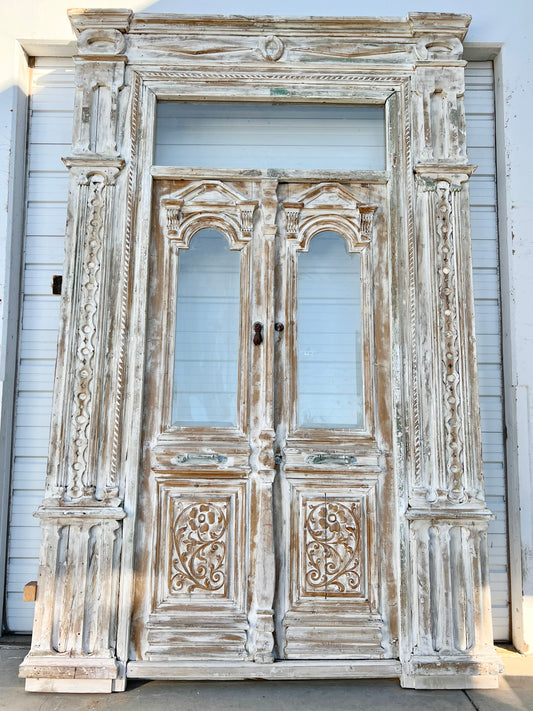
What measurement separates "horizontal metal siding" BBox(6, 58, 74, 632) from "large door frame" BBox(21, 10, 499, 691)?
1.61 ft

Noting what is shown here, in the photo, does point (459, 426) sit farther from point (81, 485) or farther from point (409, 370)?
point (81, 485)

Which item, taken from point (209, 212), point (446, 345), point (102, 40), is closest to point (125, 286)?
point (209, 212)

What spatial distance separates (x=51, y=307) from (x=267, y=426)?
1609mm

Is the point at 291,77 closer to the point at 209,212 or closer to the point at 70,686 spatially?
the point at 209,212

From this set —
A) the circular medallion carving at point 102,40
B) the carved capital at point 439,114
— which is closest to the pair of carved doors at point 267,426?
the carved capital at point 439,114

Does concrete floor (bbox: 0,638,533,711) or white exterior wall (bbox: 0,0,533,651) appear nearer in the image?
concrete floor (bbox: 0,638,533,711)

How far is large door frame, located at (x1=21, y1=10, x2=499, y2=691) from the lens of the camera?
3.19 m

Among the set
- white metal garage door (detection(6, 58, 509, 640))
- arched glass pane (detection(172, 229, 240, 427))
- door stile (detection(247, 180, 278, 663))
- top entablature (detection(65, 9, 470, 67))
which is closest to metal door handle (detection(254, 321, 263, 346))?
door stile (detection(247, 180, 278, 663))

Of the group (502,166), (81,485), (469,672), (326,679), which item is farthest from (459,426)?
(81,485)

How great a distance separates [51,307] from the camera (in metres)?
3.92

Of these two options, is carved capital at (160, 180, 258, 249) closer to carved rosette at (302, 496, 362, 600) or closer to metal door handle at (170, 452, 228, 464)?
metal door handle at (170, 452, 228, 464)

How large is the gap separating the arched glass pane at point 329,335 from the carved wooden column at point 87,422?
3.53 ft

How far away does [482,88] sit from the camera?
4086mm

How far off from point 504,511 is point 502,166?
7.11 feet
